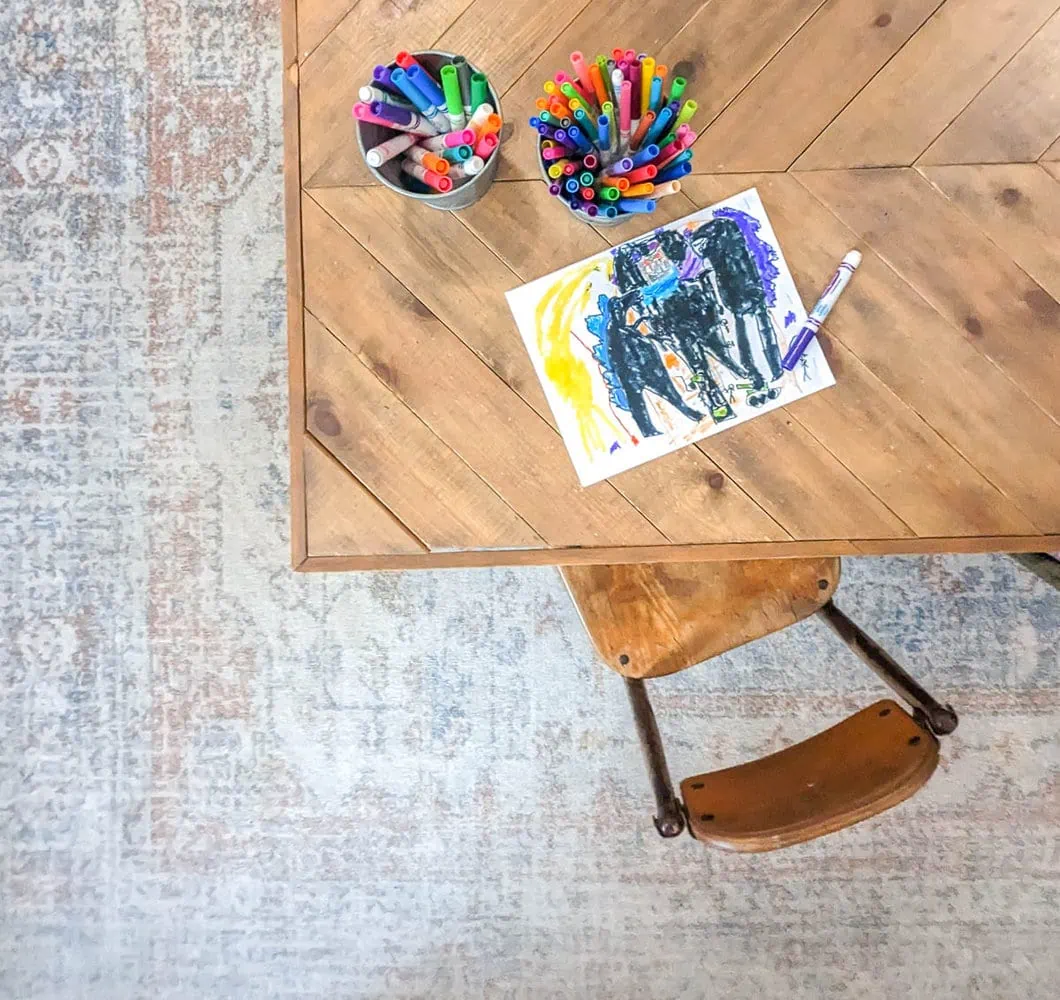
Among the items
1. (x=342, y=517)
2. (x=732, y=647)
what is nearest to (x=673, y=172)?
(x=342, y=517)

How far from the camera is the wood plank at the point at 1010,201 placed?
0.89 m

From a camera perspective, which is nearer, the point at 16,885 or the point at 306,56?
the point at 306,56

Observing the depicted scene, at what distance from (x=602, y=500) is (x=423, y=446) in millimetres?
190

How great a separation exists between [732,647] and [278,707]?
2.46ft

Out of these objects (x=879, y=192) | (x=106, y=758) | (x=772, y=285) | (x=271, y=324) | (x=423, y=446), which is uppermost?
(x=879, y=192)

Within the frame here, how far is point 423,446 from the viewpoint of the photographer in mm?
893

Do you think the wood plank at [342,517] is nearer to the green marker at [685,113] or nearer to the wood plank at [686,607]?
the wood plank at [686,607]

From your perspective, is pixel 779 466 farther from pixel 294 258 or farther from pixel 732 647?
pixel 294 258

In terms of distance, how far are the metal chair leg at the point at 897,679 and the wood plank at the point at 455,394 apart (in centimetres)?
38

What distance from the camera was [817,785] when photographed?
37.9 inches

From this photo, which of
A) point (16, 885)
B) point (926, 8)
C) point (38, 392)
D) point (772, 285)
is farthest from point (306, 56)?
point (16, 885)

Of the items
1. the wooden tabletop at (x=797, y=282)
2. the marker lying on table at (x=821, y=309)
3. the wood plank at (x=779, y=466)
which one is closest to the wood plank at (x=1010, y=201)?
Answer: the wooden tabletop at (x=797, y=282)

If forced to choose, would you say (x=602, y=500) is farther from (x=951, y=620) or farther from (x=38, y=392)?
(x=38, y=392)

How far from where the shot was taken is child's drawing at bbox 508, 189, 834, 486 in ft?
2.91
